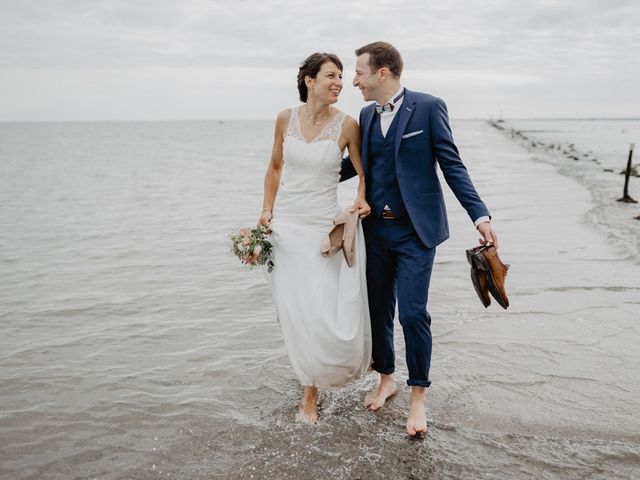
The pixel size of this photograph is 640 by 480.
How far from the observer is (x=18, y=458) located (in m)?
4.21

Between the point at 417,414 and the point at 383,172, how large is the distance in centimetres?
176

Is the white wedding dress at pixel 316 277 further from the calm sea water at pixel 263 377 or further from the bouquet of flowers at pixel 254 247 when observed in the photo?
the calm sea water at pixel 263 377

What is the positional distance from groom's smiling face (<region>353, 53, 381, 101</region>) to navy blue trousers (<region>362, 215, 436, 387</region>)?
93 cm

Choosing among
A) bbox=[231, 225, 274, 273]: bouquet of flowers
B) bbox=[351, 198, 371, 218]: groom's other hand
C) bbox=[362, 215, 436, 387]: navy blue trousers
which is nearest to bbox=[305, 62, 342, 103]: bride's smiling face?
bbox=[351, 198, 371, 218]: groom's other hand

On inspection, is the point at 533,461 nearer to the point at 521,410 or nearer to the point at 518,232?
the point at 521,410

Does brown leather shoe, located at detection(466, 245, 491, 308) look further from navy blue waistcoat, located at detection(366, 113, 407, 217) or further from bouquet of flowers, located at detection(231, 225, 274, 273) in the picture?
bouquet of flowers, located at detection(231, 225, 274, 273)

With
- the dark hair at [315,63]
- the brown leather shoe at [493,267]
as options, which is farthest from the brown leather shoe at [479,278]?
the dark hair at [315,63]

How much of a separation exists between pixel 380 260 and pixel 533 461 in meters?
1.71

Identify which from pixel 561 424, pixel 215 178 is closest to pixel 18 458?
pixel 561 424

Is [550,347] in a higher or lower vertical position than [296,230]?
lower

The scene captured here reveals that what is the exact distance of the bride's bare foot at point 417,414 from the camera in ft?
13.9

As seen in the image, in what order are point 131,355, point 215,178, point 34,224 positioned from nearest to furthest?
point 131,355, point 34,224, point 215,178

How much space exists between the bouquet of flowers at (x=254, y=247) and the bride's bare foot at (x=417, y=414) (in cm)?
144

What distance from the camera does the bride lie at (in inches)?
173
